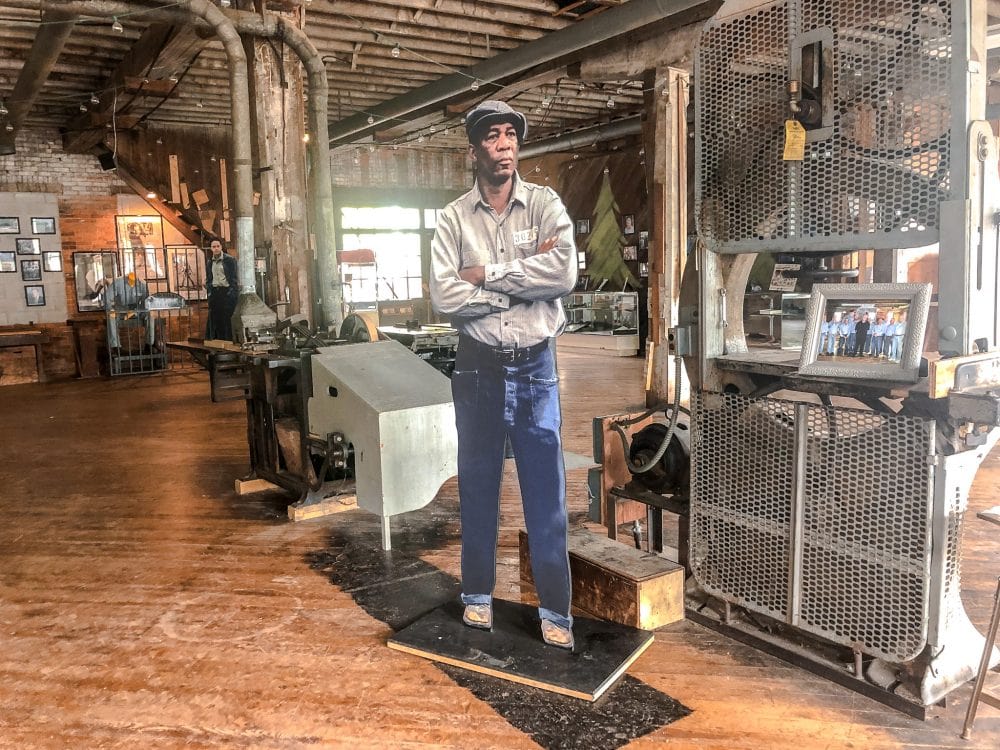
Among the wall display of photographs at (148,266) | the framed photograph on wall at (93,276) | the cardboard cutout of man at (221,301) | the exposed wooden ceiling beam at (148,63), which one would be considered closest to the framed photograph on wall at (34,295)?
the framed photograph on wall at (93,276)

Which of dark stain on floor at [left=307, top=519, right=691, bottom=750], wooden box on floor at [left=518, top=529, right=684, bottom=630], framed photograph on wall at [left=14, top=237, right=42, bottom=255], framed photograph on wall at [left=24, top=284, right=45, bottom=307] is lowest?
dark stain on floor at [left=307, top=519, right=691, bottom=750]

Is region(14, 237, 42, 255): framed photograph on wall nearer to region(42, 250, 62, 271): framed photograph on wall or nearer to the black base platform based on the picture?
region(42, 250, 62, 271): framed photograph on wall

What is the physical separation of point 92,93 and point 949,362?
32.2 ft

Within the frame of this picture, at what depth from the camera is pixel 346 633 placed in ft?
10.4

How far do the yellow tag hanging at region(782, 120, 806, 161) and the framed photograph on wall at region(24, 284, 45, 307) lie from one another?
472 inches

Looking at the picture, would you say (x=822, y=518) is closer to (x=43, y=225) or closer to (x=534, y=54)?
(x=534, y=54)

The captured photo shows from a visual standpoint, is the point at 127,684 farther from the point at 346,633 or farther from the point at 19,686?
the point at 346,633

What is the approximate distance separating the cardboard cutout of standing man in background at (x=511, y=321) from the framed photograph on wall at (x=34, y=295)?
36.4 ft

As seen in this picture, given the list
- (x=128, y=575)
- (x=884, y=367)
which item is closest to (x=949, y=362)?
(x=884, y=367)

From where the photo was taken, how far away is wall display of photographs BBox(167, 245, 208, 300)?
12.8 m

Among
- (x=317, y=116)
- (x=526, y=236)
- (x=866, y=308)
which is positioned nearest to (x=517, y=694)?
(x=526, y=236)

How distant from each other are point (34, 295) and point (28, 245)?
0.71 metres

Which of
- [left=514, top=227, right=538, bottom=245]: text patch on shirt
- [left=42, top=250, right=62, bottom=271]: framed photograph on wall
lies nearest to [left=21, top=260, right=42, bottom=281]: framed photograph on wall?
[left=42, top=250, right=62, bottom=271]: framed photograph on wall

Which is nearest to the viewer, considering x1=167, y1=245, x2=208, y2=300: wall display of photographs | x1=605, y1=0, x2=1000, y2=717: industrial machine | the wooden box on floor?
x1=605, y1=0, x2=1000, y2=717: industrial machine
